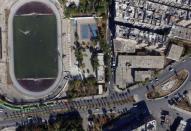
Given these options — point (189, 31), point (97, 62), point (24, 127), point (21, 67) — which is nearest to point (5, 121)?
point (24, 127)

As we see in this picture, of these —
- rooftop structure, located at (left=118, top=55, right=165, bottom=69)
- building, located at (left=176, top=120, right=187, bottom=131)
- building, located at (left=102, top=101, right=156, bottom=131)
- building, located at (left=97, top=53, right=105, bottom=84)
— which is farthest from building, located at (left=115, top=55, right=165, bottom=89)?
building, located at (left=176, top=120, right=187, bottom=131)

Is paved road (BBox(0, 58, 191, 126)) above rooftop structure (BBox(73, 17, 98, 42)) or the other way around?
the other way around

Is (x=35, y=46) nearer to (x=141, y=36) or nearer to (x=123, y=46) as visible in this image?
(x=123, y=46)

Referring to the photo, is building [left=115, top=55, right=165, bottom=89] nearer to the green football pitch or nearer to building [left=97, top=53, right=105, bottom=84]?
building [left=97, top=53, right=105, bottom=84]

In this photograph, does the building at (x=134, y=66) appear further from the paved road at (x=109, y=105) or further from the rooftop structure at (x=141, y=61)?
the paved road at (x=109, y=105)

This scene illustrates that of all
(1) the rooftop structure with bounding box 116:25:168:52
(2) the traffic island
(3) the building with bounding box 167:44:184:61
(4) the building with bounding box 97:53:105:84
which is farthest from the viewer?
(4) the building with bounding box 97:53:105:84

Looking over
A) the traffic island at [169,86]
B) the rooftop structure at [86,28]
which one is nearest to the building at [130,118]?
the traffic island at [169,86]

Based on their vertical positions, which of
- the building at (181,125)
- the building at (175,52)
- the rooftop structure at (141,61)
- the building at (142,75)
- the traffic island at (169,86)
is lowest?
the building at (181,125)
